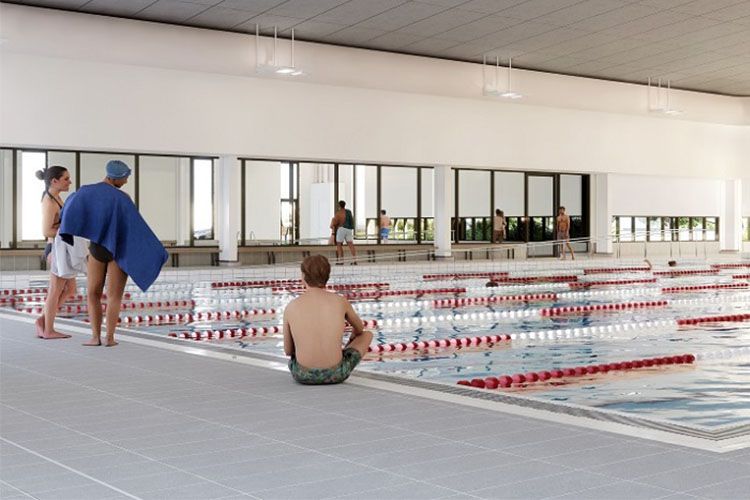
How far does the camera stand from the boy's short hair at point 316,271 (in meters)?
5.78

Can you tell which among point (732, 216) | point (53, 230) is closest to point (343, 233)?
point (53, 230)

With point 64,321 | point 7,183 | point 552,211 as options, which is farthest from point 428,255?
point 64,321

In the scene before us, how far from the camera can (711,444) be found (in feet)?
13.2

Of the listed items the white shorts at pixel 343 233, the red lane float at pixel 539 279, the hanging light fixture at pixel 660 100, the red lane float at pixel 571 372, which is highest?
the hanging light fixture at pixel 660 100

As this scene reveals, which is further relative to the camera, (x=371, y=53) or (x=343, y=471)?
(x=371, y=53)

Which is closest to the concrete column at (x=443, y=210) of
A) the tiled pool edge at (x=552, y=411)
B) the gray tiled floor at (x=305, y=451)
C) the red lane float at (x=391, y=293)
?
the red lane float at (x=391, y=293)

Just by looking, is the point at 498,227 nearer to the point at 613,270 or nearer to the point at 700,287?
Answer: the point at 613,270

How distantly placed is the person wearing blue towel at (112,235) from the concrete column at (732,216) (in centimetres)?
2590

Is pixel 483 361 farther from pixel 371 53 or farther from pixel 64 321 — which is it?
pixel 371 53

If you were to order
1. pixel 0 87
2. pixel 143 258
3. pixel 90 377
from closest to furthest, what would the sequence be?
pixel 90 377, pixel 143 258, pixel 0 87

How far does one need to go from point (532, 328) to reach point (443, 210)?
44.5 feet

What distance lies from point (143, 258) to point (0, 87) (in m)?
11.3

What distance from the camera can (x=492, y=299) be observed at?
13.8 metres

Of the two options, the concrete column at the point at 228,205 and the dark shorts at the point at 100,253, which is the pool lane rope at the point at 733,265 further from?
the dark shorts at the point at 100,253
